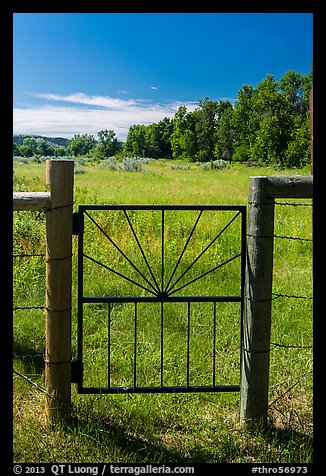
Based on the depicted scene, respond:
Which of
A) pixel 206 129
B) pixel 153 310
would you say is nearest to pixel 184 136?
pixel 206 129

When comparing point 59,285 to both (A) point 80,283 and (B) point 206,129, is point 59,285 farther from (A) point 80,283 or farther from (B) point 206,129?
(B) point 206,129

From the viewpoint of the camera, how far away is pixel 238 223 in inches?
274

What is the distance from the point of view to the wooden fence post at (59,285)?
2.24 meters

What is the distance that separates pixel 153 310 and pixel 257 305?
169 centimetres

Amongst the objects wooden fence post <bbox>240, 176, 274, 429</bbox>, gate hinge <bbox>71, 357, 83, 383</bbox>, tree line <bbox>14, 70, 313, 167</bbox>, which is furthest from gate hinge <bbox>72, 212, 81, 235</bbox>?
tree line <bbox>14, 70, 313, 167</bbox>

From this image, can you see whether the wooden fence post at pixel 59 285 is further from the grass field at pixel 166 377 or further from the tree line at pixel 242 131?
the tree line at pixel 242 131

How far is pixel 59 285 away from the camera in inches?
90.0

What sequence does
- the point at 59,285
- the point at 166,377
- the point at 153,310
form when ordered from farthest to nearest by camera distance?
the point at 153,310 < the point at 166,377 < the point at 59,285

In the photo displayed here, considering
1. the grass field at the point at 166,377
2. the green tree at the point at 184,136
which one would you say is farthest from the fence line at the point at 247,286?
the green tree at the point at 184,136

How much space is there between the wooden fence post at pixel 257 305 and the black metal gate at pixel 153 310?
0.07m

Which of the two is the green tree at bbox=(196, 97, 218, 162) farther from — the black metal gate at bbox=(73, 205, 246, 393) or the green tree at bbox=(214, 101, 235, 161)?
the black metal gate at bbox=(73, 205, 246, 393)
